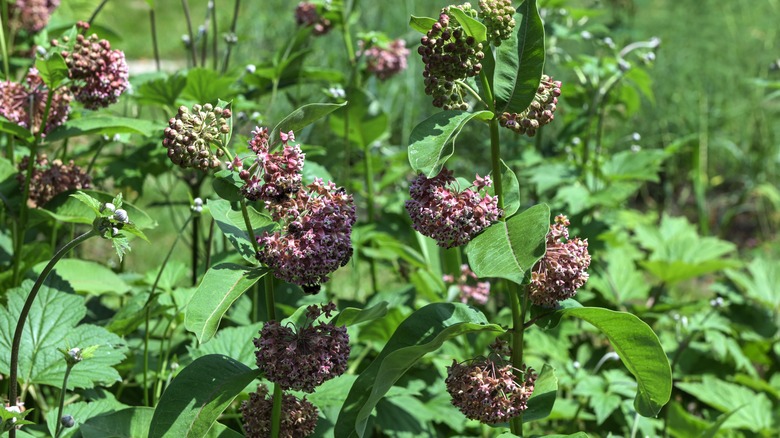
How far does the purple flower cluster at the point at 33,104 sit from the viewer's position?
6.61ft

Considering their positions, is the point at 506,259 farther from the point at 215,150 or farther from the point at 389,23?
the point at 389,23

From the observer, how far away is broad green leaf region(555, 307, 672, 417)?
1.41 metres

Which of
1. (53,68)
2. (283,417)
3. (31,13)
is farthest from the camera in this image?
(31,13)

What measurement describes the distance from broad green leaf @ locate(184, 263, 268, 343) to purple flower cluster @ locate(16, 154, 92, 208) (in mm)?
886

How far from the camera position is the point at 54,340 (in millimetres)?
1805

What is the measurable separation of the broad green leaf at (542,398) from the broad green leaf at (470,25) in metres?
0.68

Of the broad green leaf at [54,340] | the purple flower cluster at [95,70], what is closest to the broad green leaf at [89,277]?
the broad green leaf at [54,340]

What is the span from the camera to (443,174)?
1436mm

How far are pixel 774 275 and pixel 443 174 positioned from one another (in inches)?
93.7

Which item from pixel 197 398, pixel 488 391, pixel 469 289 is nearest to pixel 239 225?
pixel 197 398

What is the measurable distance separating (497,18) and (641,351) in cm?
62

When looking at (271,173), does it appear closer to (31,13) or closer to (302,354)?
(302,354)

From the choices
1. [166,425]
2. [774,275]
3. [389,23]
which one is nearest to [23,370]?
[166,425]

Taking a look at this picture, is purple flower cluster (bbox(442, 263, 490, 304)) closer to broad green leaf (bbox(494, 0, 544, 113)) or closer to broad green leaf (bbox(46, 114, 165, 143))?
broad green leaf (bbox(46, 114, 165, 143))
